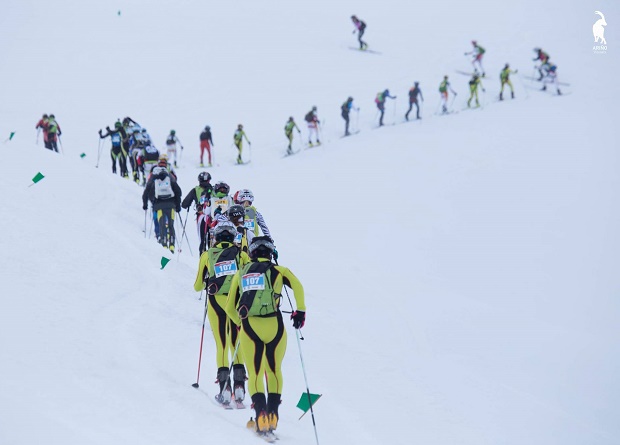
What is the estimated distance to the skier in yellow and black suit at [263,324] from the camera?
6488 mm

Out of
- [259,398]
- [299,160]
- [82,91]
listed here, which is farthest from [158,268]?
[82,91]

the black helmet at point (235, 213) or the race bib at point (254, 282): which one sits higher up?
the black helmet at point (235, 213)

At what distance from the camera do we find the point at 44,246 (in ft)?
32.6

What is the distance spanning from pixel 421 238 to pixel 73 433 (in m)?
14.3

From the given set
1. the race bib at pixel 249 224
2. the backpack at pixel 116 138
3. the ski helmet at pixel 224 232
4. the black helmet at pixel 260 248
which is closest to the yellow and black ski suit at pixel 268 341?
the black helmet at pixel 260 248

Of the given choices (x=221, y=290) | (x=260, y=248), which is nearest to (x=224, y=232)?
(x=221, y=290)

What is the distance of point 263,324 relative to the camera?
6.55 meters

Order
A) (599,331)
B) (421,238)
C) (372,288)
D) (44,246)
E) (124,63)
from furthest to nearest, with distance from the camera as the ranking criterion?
(124,63) < (421,238) < (372,288) < (599,331) < (44,246)

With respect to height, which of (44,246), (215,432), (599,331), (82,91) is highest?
(82,91)

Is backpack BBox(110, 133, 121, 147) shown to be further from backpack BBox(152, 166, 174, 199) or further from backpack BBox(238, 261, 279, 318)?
backpack BBox(238, 261, 279, 318)

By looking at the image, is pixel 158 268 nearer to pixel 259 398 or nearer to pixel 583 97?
pixel 259 398

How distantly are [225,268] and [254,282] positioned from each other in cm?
99

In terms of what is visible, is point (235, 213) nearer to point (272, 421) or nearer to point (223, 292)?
point (223, 292)

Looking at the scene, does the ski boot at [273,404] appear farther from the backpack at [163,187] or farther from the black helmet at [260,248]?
the backpack at [163,187]
